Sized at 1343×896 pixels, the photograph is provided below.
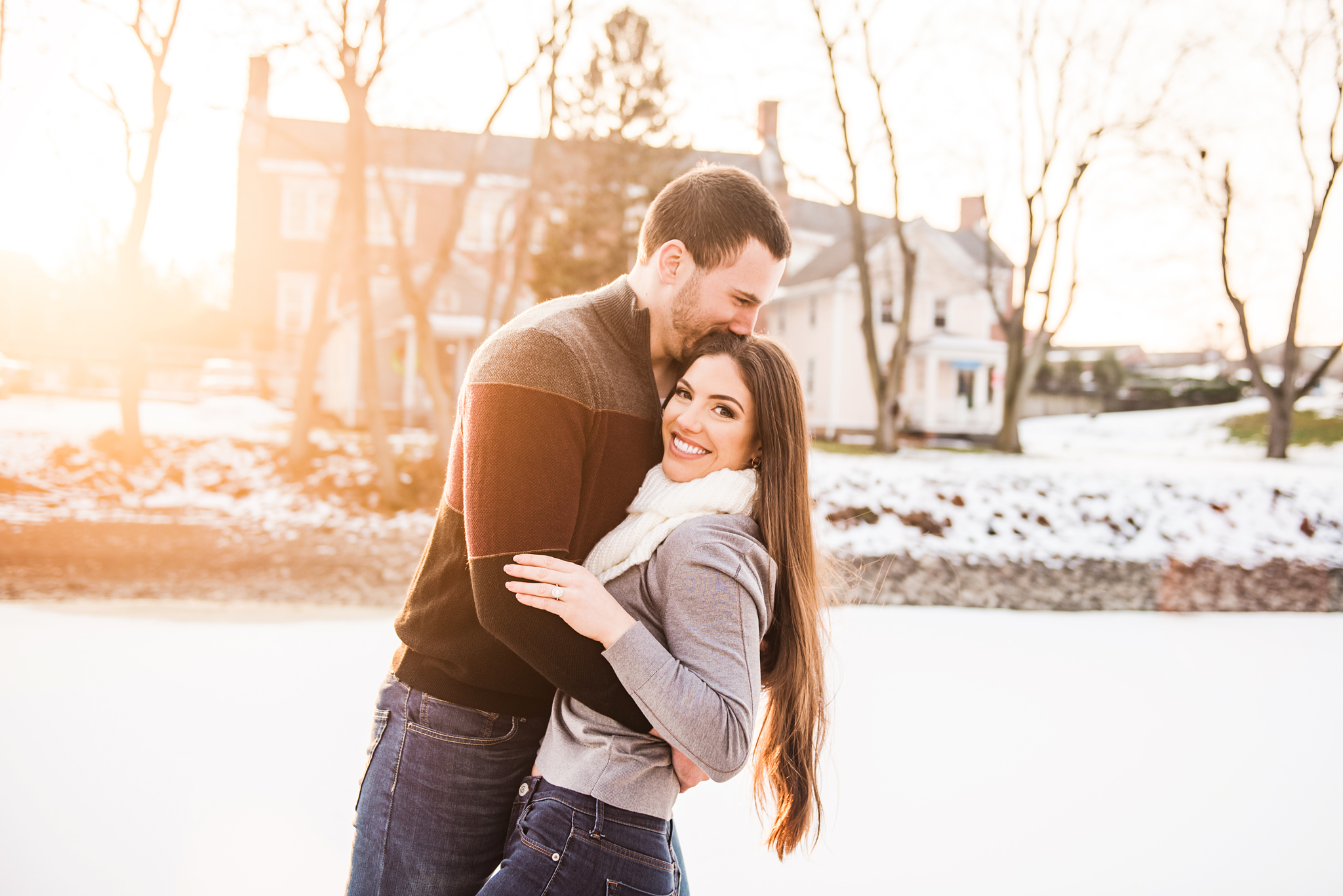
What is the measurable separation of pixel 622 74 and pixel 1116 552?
1832 centimetres

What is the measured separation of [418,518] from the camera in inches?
423

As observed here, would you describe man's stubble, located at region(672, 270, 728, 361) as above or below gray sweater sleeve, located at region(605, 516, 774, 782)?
above

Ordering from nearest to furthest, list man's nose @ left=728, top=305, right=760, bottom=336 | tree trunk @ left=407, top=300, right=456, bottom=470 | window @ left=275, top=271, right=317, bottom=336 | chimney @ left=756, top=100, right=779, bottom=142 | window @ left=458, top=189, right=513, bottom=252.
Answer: man's nose @ left=728, top=305, right=760, bottom=336, tree trunk @ left=407, top=300, right=456, bottom=470, chimney @ left=756, top=100, right=779, bottom=142, window @ left=458, top=189, right=513, bottom=252, window @ left=275, top=271, right=317, bottom=336

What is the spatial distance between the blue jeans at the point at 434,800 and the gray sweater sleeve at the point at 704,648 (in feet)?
1.47

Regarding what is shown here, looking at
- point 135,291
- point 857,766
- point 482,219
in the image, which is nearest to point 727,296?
point 857,766

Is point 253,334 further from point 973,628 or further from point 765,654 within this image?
point 765,654

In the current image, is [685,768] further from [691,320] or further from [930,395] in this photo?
[930,395]

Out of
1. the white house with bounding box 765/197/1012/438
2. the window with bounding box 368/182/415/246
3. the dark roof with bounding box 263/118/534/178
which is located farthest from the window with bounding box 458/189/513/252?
the white house with bounding box 765/197/1012/438

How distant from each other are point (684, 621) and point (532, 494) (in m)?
0.39

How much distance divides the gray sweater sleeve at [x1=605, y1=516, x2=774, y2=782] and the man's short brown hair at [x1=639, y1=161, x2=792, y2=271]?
25.9 inches

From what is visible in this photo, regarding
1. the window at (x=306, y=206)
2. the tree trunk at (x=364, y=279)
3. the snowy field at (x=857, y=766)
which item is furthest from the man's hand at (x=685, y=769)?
the window at (x=306, y=206)

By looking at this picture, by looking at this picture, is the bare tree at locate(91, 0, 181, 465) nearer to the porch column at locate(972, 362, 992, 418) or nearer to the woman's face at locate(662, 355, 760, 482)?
the woman's face at locate(662, 355, 760, 482)

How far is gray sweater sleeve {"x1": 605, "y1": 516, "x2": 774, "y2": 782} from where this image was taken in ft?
5.54

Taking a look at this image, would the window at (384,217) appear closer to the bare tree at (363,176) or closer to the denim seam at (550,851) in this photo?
the bare tree at (363,176)
